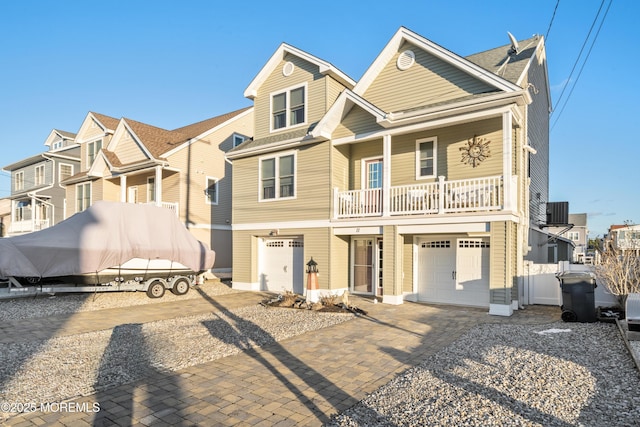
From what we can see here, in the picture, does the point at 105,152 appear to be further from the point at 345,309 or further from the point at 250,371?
the point at 250,371

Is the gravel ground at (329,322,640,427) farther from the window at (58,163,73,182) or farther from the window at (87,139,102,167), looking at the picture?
the window at (58,163,73,182)

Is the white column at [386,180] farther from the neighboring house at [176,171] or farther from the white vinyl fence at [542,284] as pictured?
the neighboring house at [176,171]

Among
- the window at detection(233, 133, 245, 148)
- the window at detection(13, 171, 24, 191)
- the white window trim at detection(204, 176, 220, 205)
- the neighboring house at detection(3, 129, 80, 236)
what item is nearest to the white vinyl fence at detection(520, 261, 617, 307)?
the white window trim at detection(204, 176, 220, 205)

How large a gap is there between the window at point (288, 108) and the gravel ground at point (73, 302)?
716 cm

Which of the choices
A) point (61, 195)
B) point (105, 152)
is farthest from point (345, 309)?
point (61, 195)

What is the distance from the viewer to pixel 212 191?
22.5 meters

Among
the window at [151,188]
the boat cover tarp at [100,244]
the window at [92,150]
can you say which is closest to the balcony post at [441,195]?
the boat cover tarp at [100,244]

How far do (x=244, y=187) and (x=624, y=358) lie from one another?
13.8 m

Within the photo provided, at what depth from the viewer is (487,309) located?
11.7 meters

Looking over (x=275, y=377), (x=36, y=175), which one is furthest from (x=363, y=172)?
(x=36, y=175)

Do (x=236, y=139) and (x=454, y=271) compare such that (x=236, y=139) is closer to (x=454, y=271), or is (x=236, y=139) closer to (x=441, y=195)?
(x=441, y=195)

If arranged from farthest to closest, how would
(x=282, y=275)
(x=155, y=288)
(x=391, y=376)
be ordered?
1. (x=282, y=275)
2. (x=155, y=288)
3. (x=391, y=376)

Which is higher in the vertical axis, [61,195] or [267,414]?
[61,195]

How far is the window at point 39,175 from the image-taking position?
31.4 metres
